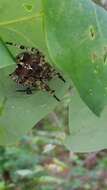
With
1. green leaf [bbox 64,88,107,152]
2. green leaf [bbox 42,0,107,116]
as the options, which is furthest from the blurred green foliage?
green leaf [bbox 42,0,107,116]

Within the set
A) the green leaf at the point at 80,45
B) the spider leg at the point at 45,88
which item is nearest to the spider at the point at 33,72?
the spider leg at the point at 45,88

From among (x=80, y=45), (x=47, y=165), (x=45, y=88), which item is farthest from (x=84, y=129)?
(x=47, y=165)

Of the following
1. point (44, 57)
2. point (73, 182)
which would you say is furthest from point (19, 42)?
point (73, 182)

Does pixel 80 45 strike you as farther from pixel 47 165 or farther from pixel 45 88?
pixel 47 165

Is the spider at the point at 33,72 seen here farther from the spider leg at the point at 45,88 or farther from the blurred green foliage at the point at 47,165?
the blurred green foliage at the point at 47,165

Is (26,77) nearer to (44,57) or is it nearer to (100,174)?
(44,57)
